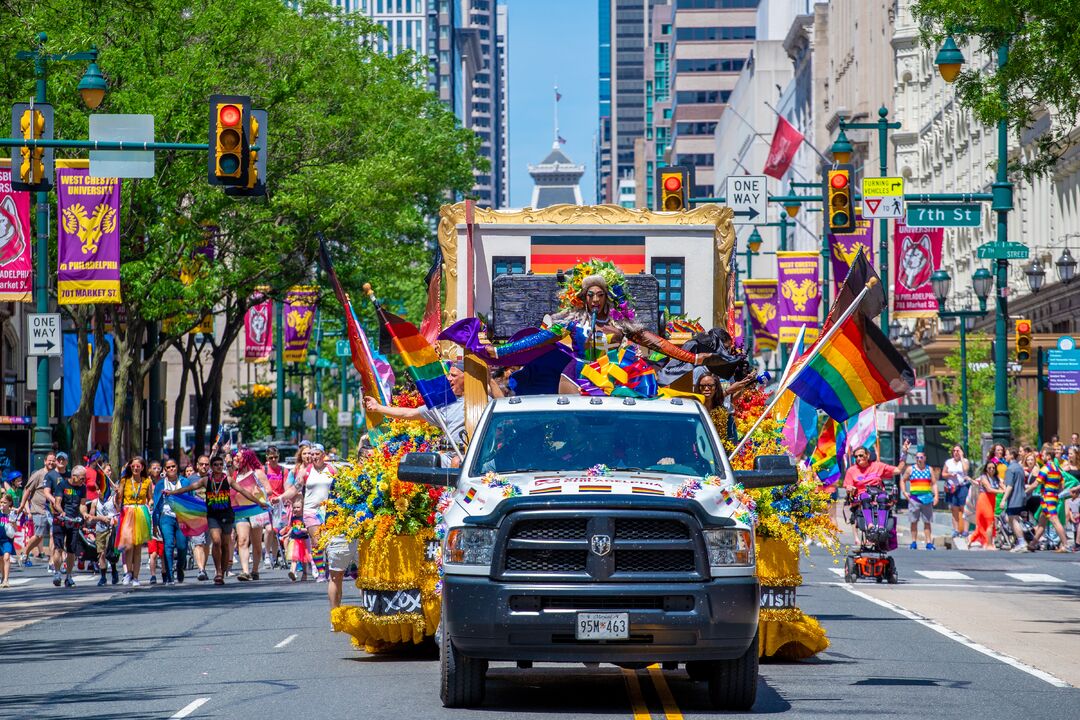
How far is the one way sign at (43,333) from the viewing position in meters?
29.5

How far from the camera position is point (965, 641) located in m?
17.5

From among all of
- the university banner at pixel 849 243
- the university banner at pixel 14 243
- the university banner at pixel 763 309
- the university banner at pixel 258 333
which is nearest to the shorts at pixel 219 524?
the university banner at pixel 14 243

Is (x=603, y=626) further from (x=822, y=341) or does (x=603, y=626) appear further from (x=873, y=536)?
(x=873, y=536)

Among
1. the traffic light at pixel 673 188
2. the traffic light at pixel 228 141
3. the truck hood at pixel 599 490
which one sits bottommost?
the truck hood at pixel 599 490

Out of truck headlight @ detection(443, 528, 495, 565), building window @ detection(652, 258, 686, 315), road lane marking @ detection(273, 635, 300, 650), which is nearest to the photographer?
truck headlight @ detection(443, 528, 495, 565)

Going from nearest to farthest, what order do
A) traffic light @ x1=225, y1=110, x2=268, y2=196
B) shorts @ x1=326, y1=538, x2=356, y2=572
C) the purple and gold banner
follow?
shorts @ x1=326, y1=538, x2=356, y2=572 → traffic light @ x1=225, y1=110, x2=268, y2=196 → the purple and gold banner

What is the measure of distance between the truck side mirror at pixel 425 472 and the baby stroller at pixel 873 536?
1249 cm

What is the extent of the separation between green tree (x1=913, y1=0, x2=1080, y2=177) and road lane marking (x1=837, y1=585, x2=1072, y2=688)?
546cm

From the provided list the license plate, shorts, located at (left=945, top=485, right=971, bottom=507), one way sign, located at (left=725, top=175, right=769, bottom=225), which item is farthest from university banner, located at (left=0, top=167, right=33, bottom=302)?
shorts, located at (left=945, top=485, right=971, bottom=507)

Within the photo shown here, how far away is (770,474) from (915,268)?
102 ft

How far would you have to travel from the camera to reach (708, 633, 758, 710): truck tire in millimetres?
12156

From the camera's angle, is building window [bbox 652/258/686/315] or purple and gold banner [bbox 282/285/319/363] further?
purple and gold banner [bbox 282/285/319/363]

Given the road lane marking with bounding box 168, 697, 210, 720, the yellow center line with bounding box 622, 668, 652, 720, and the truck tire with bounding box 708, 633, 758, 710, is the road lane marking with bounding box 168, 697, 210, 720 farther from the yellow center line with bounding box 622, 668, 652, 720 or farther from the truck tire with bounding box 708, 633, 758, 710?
the truck tire with bounding box 708, 633, 758, 710

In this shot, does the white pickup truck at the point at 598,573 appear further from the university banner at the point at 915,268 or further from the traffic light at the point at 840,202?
the university banner at the point at 915,268
